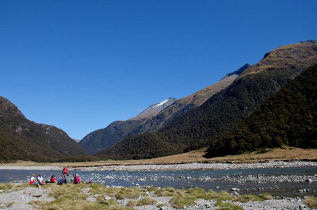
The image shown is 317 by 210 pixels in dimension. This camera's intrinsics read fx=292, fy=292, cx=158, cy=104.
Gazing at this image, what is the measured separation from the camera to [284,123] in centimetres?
10250

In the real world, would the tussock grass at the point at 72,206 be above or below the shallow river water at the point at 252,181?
above

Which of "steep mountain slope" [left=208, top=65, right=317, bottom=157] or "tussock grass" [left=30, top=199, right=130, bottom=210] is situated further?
"steep mountain slope" [left=208, top=65, right=317, bottom=157]

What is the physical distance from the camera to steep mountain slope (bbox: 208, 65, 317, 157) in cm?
9288

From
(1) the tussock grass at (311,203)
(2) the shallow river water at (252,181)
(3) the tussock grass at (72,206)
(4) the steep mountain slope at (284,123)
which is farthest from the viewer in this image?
(4) the steep mountain slope at (284,123)

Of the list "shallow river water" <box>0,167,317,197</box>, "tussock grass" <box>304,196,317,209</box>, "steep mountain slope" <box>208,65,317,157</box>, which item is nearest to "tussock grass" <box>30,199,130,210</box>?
"tussock grass" <box>304,196,317,209</box>

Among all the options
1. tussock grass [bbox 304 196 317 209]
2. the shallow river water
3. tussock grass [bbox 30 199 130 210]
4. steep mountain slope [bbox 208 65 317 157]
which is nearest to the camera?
tussock grass [bbox 304 196 317 209]

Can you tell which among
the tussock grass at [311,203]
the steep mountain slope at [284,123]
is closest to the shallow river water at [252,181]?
the tussock grass at [311,203]

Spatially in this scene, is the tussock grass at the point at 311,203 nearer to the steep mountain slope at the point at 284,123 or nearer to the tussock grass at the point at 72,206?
the tussock grass at the point at 72,206

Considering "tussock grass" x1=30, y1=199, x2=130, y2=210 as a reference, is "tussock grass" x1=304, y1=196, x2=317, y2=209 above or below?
below

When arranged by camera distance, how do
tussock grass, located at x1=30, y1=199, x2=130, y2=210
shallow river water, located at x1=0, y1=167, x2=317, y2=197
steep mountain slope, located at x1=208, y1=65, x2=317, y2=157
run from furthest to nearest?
steep mountain slope, located at x1=208, y1=65, x2=317, y2=157, shallow river water, located at x1=0, y1=167, x2=317, y2=197, tussock grass, located at x1=30, y1=199, x2=130, y2=210

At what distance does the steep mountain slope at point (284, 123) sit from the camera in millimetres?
92875

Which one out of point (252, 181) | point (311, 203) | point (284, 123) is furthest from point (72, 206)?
point (284, 123)

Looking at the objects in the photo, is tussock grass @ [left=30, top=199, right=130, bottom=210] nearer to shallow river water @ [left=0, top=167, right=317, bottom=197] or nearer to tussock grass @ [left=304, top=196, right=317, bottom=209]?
tussock grass @ [left=304, top=196, right=317, bottom=209]

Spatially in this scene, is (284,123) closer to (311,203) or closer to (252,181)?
(252,181)
